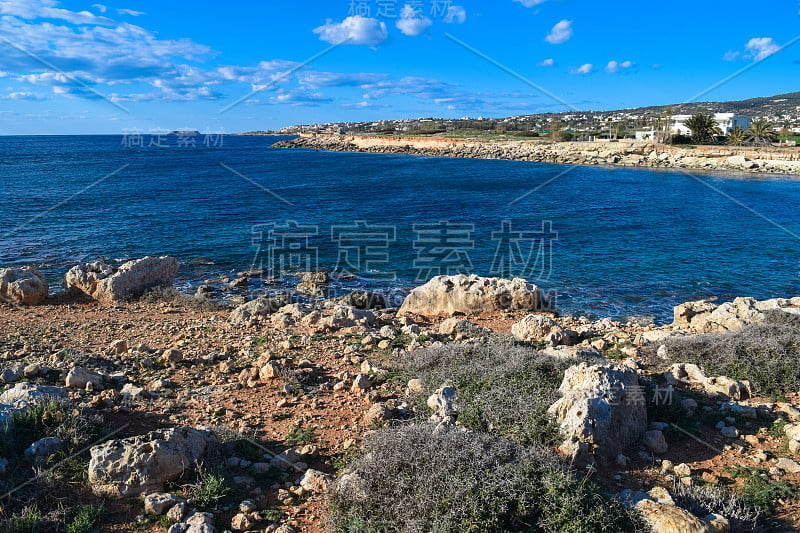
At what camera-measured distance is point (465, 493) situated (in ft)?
14.8

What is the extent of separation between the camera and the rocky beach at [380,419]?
4848 millimetres

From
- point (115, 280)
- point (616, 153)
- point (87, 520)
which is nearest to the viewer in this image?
point (87, 520)

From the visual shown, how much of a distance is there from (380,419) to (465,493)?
2.47 meters

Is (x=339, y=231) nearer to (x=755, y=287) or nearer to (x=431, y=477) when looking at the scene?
(x=755, y=287)

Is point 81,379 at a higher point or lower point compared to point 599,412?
lower

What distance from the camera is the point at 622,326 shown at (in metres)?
12.3

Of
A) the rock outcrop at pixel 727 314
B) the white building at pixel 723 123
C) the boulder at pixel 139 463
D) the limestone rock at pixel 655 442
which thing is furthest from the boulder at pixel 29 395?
the white building at pixel 723 123

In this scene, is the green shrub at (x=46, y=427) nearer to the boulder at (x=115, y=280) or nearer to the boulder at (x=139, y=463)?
the boulder at (x=139, y=463)

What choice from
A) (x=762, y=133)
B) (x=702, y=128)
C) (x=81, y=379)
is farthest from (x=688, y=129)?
(x=81, y=379)

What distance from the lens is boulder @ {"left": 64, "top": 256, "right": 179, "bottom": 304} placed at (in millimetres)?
14492

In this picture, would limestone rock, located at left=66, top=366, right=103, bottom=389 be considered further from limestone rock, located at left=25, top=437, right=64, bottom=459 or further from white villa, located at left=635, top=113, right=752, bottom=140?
white villa, located at left=635, top=113, right=752, bottom=140

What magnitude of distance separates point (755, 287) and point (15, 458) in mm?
20946

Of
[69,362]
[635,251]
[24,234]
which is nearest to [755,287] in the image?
[635,251]

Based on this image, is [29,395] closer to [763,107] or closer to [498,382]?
[498,382]
